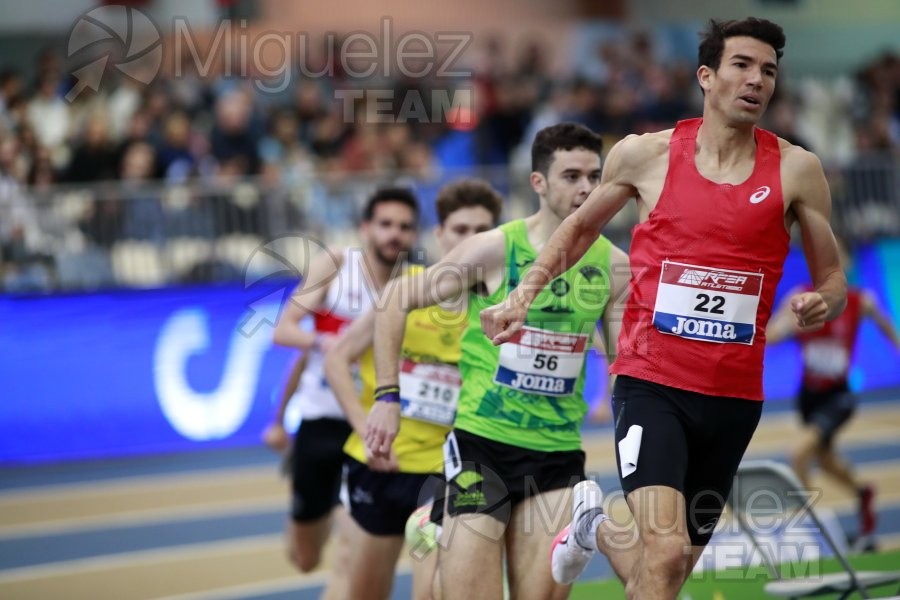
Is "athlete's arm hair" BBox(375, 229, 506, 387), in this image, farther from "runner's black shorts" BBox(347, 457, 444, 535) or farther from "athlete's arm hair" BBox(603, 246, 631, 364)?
"runner's black shorts" BBox(347, 457, 444, 535)

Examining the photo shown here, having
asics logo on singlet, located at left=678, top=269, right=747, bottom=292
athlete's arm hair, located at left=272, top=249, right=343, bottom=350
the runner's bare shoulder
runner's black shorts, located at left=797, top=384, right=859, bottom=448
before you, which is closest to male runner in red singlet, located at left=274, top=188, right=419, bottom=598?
athlete's arm hair, located at left=272, top=249, right=343, bottom=350

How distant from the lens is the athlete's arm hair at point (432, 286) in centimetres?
512

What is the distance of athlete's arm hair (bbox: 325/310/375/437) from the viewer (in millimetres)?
5793

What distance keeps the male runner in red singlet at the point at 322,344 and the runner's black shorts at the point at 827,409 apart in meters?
4.42

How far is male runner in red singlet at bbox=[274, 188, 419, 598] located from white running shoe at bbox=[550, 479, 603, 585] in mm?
2256

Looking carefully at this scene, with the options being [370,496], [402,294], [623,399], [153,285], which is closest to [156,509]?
[153,285]

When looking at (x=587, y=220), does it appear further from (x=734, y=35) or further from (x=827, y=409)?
(x=827, y=409)

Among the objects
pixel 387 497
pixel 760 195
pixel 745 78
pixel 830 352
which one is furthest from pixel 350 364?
pixel 830 352

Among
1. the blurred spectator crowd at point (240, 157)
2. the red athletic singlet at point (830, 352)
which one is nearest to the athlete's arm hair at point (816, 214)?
the red athletic singlet at point (830, 352)

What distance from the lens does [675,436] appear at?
14.1ft

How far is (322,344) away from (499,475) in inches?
75.5

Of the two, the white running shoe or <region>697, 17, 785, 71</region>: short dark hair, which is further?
the white running shoe

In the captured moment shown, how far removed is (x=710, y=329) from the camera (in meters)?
4.33

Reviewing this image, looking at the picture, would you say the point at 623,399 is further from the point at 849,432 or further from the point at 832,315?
the point at 849,432
